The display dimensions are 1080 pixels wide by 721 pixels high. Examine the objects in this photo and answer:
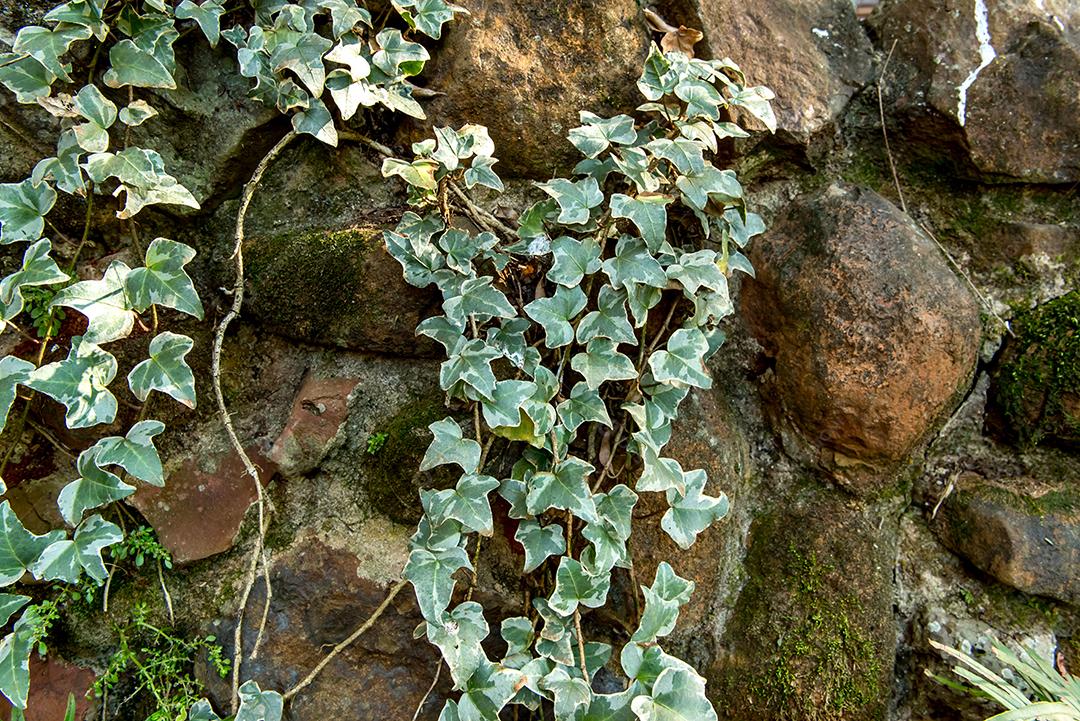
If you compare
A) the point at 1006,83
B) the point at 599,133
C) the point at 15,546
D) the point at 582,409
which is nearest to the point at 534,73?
the point at 599,133

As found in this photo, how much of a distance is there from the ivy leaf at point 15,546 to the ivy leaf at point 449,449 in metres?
0.52

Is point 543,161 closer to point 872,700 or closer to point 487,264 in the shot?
point 487,264

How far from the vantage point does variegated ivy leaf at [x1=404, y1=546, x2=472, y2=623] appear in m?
0.98

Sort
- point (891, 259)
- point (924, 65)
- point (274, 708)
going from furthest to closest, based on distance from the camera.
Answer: point (924, 65) → point (891, 259) → point (274, 708)

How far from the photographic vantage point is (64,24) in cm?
102

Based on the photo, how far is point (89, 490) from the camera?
1.00m

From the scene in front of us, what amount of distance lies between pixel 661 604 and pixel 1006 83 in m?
0.98

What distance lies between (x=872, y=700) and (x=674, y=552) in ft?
1.12

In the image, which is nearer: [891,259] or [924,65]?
[891,259]

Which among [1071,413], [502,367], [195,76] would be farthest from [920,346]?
[195,76]

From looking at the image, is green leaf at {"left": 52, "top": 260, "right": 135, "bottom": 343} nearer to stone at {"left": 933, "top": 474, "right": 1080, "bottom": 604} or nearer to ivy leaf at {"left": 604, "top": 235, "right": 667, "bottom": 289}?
ivy leaf at {"left": 604, "top": 235, "right": 667, "bottom": 289}

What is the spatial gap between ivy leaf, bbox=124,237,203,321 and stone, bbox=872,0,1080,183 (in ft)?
3.80

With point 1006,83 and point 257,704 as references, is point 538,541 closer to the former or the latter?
point 257,704

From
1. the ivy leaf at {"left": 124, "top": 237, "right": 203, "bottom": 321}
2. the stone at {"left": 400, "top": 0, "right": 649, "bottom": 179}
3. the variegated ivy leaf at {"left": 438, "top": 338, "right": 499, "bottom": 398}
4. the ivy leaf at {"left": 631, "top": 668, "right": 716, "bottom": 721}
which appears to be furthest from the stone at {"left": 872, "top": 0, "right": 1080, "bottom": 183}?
the ivy leaf at {"left": 124, "top": 237, "right": 203, "bottom": 321}
